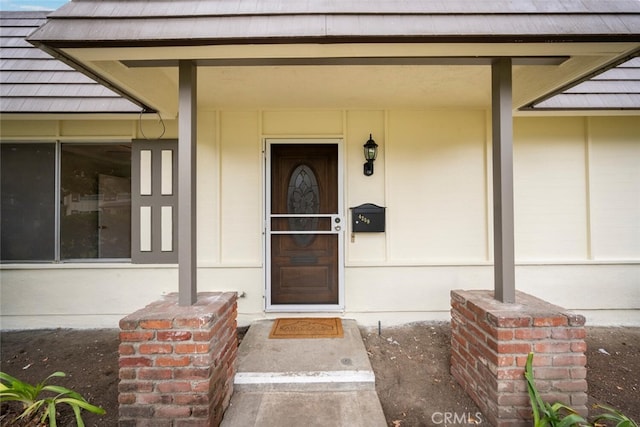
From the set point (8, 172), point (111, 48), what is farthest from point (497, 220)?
point (8, 172)

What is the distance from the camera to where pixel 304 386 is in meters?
2.08

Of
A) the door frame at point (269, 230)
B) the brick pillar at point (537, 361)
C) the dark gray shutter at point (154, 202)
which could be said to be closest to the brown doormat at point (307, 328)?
the door frame at point (269, 230)

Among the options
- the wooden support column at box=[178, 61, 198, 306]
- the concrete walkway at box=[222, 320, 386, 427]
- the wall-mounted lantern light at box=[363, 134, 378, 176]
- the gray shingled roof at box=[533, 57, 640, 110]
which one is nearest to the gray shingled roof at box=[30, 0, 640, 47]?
the wooden support column at box=[178, 61, 198, 306]

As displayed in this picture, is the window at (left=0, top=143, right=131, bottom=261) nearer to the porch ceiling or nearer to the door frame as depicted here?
the porch ceiling

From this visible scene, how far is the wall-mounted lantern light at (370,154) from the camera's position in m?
3.19

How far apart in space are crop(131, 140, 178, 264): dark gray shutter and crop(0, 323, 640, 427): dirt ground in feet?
3.29

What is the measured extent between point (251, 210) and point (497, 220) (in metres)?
2.44

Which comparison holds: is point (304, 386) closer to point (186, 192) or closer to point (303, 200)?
point (186, 192)

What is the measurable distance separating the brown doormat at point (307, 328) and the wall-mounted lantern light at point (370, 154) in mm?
1733

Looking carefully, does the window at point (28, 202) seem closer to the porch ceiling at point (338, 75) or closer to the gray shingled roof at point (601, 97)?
the porch ceiling at point (338, 75)

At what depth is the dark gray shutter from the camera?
10.7 feet

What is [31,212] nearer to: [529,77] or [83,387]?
[83,387]

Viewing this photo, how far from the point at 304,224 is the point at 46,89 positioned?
3081 millimetres

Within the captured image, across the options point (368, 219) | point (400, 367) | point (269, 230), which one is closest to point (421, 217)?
point (368, 219)
